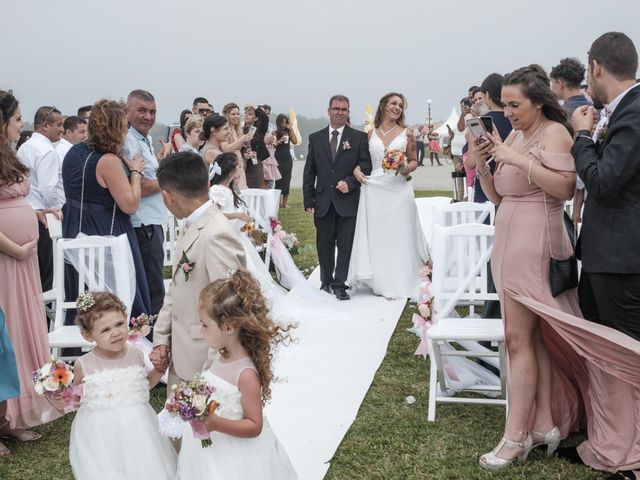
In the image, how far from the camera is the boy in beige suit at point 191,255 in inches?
124

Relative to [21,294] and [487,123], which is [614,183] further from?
[21,294]

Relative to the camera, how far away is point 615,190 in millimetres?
3432

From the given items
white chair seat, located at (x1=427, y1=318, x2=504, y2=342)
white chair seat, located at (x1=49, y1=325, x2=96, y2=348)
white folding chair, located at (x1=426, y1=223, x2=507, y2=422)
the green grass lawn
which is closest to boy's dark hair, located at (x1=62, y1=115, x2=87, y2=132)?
white chair seat, located at (x1=49, y1=325, x2=96, y2=348)

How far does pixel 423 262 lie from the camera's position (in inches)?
341

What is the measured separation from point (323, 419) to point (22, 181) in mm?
2538

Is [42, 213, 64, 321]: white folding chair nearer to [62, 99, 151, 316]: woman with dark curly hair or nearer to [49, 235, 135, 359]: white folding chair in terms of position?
[62, 99, 151, 316]: woman with dark curly hair

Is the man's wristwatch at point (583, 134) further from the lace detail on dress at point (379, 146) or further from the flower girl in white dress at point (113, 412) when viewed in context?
the lace detail on dress at point (379, 146)

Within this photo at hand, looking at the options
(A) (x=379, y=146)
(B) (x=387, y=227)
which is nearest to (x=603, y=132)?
(A) (x=379, y=146)

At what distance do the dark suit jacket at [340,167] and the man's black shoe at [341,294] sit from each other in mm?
871

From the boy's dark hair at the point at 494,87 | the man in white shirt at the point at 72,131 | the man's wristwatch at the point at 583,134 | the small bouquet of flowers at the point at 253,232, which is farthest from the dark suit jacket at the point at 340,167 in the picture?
the man's wristwatch at the point at 583,134

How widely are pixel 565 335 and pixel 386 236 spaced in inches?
187

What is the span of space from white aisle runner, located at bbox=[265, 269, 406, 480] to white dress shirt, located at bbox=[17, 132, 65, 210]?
2779 mm

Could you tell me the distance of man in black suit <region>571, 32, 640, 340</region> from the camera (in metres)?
3.40

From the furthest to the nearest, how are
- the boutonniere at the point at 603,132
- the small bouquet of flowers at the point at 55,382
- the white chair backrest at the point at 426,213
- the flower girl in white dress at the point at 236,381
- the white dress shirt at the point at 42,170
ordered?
the white chair backrest at the point at 426,213, the white dress shirt at the point at 42,170, the boutonniere at the point at 603,132, the small bouquet of flowers at the point at 55,382, the flower girl in white dress at the point at 236,381
